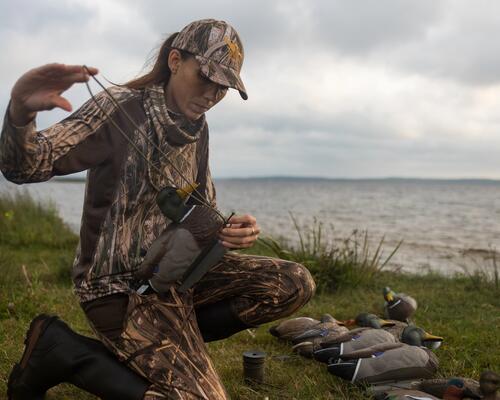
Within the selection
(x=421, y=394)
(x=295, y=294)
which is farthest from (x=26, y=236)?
(x=421, y=394)

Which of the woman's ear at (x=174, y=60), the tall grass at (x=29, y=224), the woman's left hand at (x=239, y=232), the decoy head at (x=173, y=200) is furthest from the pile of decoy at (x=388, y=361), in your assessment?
the tall grass at (x=29, y=224)

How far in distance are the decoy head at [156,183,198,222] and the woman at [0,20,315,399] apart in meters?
0.10

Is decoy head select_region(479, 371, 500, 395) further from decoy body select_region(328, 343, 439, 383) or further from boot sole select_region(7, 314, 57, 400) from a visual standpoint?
boot sole select_region(7, 314, 57, 400)

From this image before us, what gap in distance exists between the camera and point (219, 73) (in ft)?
9.63

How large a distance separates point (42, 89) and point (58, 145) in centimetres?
39

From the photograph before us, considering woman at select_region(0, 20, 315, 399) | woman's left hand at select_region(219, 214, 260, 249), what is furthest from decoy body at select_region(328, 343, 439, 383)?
woman's left hand at select_region(219, 214, 260, 249)

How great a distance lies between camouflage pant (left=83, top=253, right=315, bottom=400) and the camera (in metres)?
2.86

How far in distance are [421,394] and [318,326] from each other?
1467 mm

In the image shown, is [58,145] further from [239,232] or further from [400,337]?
[400,337]

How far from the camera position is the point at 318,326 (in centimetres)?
Result: 450

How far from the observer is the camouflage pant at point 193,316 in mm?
2859

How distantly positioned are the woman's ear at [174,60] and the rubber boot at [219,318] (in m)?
1.56

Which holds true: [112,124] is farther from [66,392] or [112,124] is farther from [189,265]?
[66,392]

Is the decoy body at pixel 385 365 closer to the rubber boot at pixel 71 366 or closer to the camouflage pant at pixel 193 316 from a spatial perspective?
the camouflage pant at pixel 193 316
